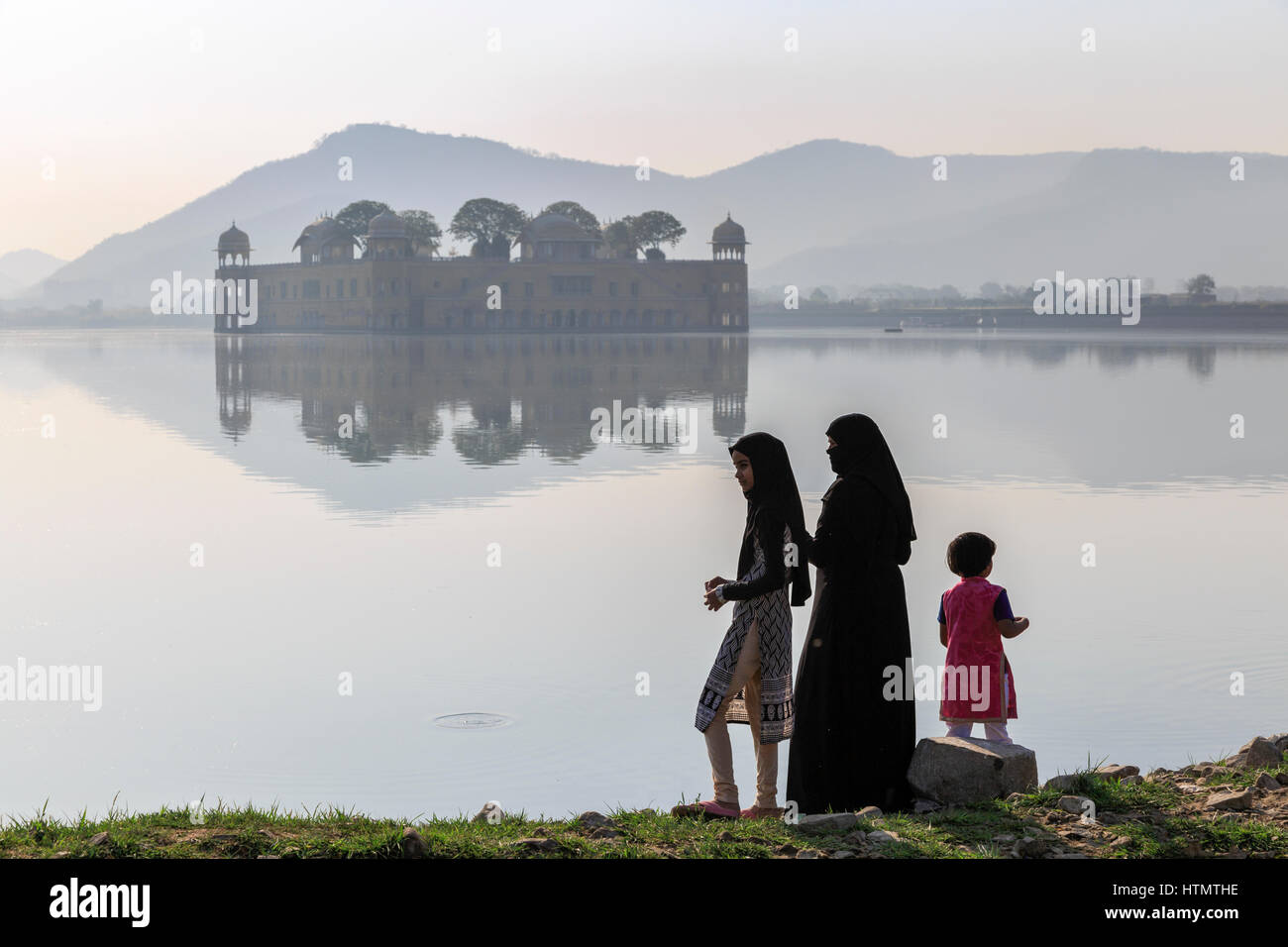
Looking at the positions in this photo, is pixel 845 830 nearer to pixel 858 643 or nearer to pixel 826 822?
pixel 826 822

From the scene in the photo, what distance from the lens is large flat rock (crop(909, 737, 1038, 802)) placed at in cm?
460

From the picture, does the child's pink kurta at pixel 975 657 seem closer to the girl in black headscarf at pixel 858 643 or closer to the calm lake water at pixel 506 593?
the girl in black headscarf at pixel 858 643

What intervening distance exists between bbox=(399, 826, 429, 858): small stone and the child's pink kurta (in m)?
1.87

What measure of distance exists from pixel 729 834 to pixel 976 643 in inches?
44.2

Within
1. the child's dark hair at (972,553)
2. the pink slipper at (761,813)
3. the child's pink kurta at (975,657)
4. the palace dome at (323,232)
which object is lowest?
the pink slipper at (761,813)

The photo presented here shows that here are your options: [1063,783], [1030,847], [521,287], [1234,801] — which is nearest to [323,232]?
[521,287]

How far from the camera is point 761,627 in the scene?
15.6ft

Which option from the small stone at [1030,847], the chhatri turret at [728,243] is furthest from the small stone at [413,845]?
the chhatri turret at [728,243]

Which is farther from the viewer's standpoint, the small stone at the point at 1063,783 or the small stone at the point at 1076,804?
the small stone at the point at 1063,783

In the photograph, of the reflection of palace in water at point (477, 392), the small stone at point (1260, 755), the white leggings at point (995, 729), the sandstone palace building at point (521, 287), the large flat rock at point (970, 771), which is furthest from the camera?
the sandstone palace building at point (521, 287)

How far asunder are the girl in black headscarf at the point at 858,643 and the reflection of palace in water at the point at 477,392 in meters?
10.7

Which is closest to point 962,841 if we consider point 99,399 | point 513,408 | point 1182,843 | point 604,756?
point 1182,843

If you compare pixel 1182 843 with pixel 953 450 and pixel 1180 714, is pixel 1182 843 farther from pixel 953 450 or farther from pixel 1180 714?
pixel 953 450

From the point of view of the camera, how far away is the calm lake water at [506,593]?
5680mm
